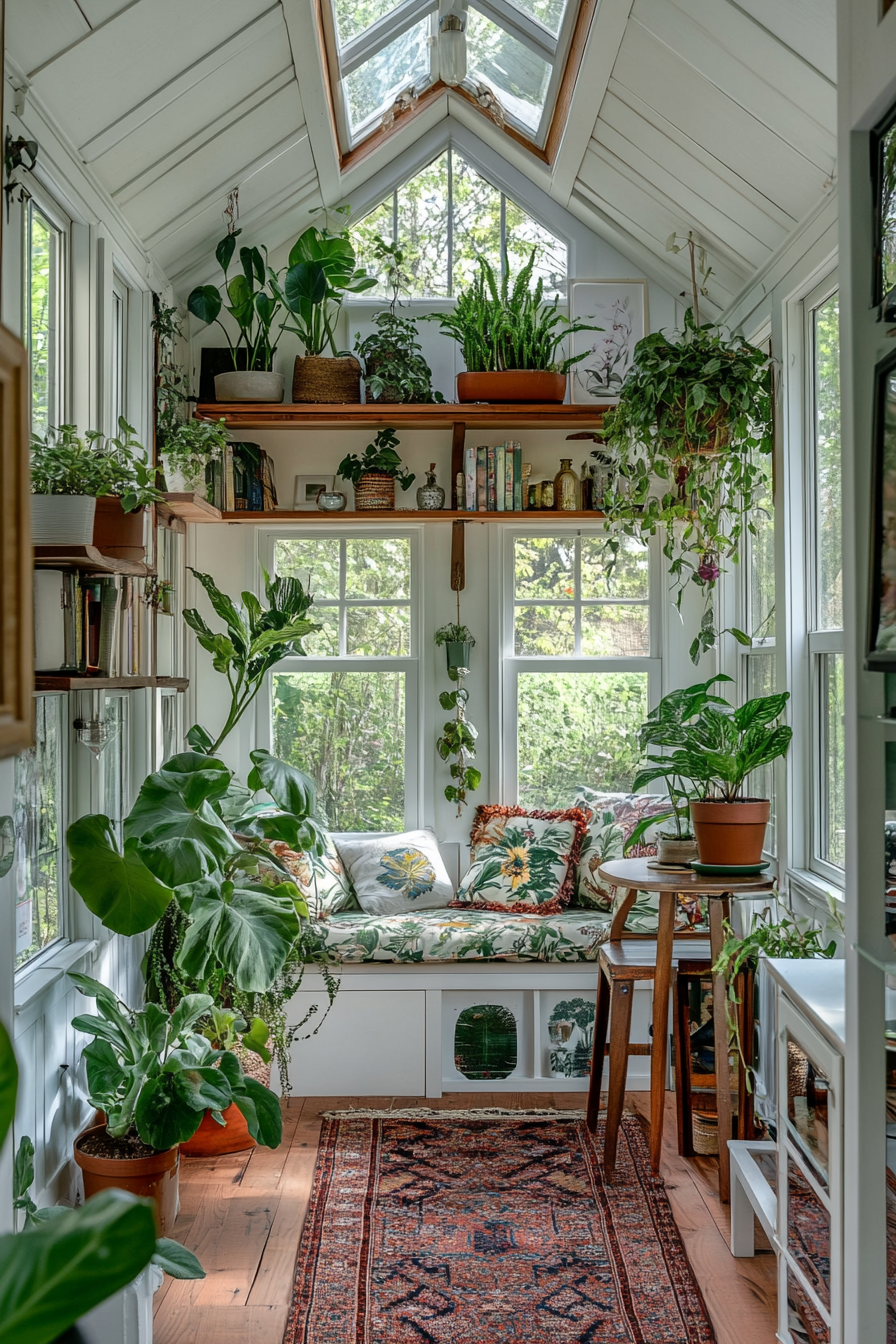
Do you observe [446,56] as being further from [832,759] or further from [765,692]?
[832,759]

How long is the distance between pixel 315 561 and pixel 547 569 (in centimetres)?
95

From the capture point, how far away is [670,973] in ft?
10.1

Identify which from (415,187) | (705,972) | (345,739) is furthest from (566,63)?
(705,972)

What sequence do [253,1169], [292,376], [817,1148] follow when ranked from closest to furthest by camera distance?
[817,1148]
[253,1169]
[292,376]

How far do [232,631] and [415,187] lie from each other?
7.14 ft

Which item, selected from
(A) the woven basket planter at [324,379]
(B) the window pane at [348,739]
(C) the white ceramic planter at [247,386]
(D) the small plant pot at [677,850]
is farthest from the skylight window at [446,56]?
(D) the small plant pot at [677,850]

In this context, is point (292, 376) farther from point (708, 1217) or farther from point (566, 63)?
point (708, 1217)

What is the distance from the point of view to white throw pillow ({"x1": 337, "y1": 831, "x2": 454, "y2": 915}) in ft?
13.4

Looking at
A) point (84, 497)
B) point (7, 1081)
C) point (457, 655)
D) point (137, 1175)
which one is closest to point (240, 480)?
point (457, 655)

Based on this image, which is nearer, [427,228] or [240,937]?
[240,937]

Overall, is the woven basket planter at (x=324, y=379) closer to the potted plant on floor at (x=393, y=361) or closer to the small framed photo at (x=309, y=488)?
the potted plant on floor at (x=393, y=361)

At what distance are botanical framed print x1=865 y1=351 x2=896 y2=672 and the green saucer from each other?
1.55 metres

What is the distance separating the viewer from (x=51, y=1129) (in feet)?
8.97

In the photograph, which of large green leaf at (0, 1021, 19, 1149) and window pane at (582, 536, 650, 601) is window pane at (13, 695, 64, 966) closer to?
large green leaf at (0, 1021, 19, 1149)
